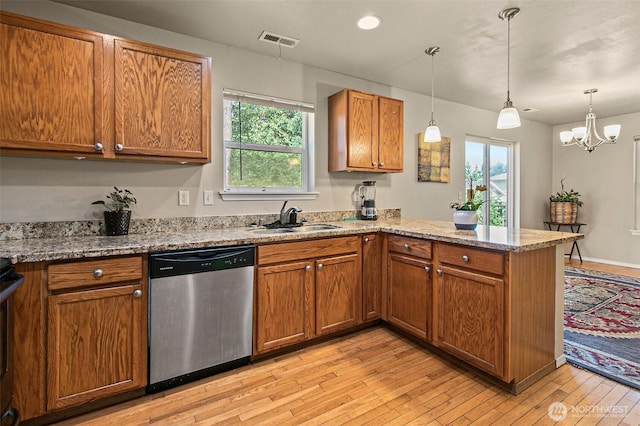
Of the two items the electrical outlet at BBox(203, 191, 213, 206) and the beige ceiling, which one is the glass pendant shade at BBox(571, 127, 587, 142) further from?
the electrical outlet at BBox(203, 191, 213, 206)

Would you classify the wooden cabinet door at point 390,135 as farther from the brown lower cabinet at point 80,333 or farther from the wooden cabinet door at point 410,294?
the brown lower cabinet at point 80,333

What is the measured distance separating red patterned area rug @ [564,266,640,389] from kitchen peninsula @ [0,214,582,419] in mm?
334

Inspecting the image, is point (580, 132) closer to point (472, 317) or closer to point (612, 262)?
point (612, 262)

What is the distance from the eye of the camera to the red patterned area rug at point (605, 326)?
87.6 inches

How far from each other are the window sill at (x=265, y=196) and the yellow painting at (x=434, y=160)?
5.32 ft

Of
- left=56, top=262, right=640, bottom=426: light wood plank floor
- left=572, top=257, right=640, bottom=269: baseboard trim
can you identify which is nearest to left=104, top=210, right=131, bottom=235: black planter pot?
left=56, top=262, right=640, bottom=426: light wood plank floor

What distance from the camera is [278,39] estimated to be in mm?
2684

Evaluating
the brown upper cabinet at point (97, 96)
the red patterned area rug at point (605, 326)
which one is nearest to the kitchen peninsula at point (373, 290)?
the red patterned area rug at point (605, 326)

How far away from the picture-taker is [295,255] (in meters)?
2.38

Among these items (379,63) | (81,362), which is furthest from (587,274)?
(81,362)

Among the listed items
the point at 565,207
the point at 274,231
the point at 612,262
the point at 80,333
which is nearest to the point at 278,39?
the point at 274,231

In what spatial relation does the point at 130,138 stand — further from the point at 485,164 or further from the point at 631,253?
the point at 631,253

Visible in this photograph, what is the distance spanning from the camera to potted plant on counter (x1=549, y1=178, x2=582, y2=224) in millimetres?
5516

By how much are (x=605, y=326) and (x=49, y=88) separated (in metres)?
4.51
